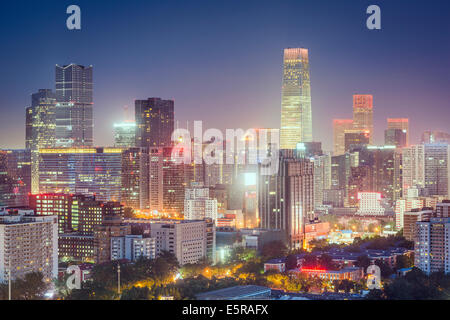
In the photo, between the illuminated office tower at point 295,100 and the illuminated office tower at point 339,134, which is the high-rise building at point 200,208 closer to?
the illuminated office tower at point 295,100

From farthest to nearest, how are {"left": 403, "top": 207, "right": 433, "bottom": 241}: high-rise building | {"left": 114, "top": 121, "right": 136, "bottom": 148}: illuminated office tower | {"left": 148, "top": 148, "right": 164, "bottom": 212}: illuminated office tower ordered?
{"left": 114, "top": 121, "right": 136, "bottom": 148}: illuminated office tower, {"left": 148, "top": 148, "right": 164, "bottom": 212}: illuminated office tower, {"left": 403, "top": 207, "right": 433, "bottom": 241}: high-rise building

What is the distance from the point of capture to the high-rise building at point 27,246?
10367 millimetres

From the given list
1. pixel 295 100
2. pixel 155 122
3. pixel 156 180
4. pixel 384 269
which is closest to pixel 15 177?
pixel 156 180

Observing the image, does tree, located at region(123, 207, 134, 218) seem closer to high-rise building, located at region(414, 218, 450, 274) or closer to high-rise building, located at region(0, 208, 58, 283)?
high-rise building, located at region(0, 208, 58, 283)

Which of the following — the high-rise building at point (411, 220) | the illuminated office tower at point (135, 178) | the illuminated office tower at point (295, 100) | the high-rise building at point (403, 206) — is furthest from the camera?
the illuminated office tower at point (295, 100)

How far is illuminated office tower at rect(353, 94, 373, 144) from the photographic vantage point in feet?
83.1

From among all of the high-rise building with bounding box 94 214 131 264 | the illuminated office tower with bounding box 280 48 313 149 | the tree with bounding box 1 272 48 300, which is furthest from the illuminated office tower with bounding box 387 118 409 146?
the tree with bounding box 1 272 48 300

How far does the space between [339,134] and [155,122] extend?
8527 millimetres

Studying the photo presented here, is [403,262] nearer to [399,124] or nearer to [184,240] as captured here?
[184,240]

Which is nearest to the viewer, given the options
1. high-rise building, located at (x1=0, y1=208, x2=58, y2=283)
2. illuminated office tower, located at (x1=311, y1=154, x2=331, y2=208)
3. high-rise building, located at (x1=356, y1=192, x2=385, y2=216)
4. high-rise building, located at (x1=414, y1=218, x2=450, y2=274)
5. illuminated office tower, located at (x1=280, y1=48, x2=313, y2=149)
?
high-rise building, located at (x1=0, y1=208, x2=58, y2=283)

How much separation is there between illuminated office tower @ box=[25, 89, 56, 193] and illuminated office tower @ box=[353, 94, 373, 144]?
9.52m

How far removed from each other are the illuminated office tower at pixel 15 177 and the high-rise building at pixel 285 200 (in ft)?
18.5

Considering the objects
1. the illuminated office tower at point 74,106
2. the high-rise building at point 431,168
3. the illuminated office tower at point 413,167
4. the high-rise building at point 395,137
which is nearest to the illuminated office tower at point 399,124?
the high-rise building at point 395,137
